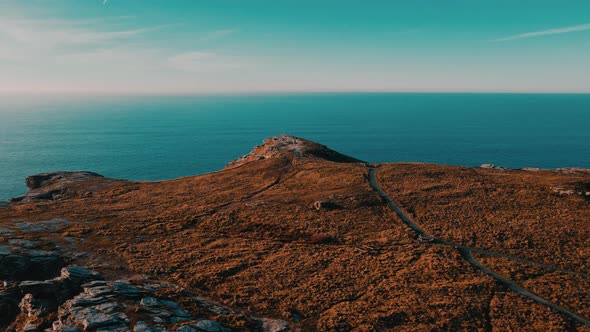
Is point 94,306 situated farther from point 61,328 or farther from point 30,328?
point 30,328

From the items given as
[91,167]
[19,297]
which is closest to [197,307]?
[19,297]

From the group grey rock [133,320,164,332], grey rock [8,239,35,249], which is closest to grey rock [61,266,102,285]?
grey rock [133,320,164,332]

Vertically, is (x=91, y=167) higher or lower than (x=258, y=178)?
lower

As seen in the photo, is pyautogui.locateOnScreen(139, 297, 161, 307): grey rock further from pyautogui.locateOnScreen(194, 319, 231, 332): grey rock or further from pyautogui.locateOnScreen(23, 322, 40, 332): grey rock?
pyautogui.locateOnScreen(23, 322, 40, 332): grey rock

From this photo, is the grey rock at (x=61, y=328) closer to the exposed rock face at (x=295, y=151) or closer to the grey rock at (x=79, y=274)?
the grey rock at (x=79, y=274)

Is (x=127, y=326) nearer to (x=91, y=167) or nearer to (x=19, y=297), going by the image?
(x=19, y=297)

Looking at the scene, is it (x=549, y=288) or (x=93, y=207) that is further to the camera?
(x=93, y=207)
